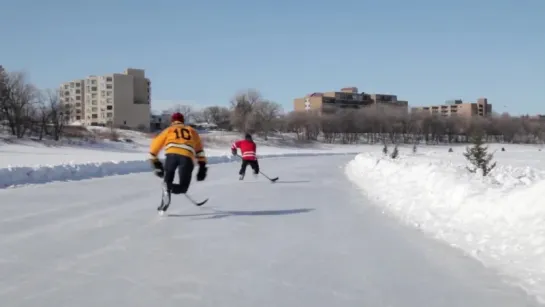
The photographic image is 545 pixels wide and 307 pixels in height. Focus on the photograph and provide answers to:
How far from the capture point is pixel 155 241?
240 inches

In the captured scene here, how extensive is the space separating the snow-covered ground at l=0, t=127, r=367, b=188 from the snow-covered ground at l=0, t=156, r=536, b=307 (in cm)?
713

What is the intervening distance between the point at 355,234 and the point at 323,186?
25.5 feet

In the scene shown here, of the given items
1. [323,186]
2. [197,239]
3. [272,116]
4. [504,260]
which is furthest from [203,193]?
[272,116]

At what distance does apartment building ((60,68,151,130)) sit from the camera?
111625 mm

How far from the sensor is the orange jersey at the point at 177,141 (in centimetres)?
798

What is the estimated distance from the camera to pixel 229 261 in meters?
5.18

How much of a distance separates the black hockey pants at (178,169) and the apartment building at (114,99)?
317ft

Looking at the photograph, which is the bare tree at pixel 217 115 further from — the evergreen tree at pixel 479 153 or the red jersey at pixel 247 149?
the red jersey at pixel 247 149

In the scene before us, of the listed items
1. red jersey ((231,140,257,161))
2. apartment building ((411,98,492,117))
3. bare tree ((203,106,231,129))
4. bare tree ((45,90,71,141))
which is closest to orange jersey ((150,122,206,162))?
red jersey ((231,140,257,161))

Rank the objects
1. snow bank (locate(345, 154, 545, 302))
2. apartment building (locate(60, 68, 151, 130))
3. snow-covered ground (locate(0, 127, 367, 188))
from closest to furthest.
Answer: snow bank (locate(345, 154, 545, 302)), snow-covered ground (locate(0, 127, 367, 188)), apartment building (locate(60, 68, 151, 130))

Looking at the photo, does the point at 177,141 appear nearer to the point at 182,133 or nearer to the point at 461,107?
the point at 182,133

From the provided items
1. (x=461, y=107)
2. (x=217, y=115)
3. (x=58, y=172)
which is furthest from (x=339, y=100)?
(x=58, y=172)

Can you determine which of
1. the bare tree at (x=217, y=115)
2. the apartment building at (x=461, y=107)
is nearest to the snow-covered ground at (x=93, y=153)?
the bare tree at (x=217, y=115)

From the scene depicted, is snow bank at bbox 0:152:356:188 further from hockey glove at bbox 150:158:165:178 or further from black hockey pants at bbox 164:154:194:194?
black hockey pants at bbox 164:154:194:194
